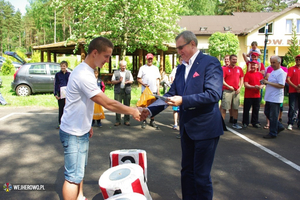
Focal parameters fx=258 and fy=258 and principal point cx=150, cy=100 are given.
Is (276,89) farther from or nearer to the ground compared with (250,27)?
nearer to the ground

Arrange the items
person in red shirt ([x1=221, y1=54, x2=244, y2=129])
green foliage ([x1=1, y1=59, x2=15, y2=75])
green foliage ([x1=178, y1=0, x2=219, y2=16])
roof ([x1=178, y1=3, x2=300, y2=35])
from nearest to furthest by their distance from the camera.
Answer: person in red shirt ([x1=221, y1=54, x2=244, y2=129]) < green foliage ([x1=1, y1=59, x2=15, y2=75]) < roof ([x1=178, y1=3, x2=300, y2=35]) < green foliage ([x1=178, y1=0, x2=219, y2=16])

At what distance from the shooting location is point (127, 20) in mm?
16094

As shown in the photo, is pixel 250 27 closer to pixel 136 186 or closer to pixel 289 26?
pixel 289 26

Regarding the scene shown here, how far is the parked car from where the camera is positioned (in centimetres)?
1397

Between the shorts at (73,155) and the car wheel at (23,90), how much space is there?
12.4 m

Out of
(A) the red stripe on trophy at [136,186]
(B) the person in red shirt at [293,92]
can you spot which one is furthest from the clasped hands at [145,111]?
(B) the person in red shirt at [293,92]

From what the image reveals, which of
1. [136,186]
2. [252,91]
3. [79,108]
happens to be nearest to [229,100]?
[252,91]

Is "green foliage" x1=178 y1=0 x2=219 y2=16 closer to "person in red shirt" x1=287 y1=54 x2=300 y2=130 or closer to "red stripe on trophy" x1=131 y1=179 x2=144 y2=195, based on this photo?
"person in red shirt" x1=287 y1=54 x2=300 y2=130

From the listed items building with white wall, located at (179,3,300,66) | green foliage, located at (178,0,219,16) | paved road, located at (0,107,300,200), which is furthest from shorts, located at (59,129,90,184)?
green foliage, located at (178,0,219,16)

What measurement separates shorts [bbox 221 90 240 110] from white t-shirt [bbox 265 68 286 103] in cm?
121

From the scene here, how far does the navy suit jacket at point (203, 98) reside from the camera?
288 cm

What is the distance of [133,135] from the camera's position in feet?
23.5

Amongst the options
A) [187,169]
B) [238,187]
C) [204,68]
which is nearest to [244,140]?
[238,187]

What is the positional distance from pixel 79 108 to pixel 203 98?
4.59 ft
